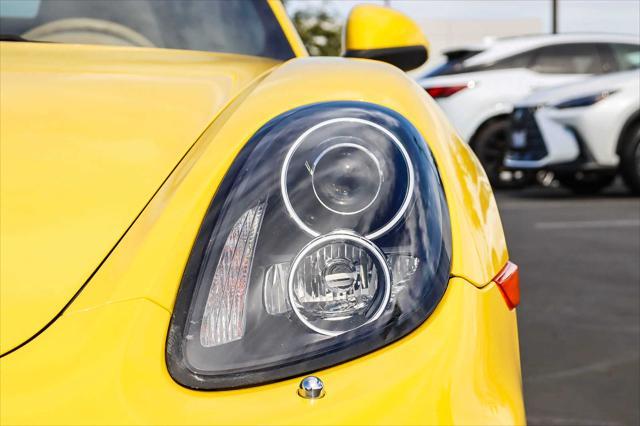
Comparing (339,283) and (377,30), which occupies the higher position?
(339,283)

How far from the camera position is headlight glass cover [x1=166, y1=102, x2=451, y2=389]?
4.29 ft

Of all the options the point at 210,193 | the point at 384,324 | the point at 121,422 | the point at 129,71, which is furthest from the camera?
the point at 129,71

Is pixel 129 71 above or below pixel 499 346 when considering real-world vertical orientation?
above

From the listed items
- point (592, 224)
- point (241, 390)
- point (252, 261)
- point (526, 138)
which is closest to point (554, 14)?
point (526, 138)

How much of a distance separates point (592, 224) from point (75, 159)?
753cm

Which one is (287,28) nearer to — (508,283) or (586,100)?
(508,283)

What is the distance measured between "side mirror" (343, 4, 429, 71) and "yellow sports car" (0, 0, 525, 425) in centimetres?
97

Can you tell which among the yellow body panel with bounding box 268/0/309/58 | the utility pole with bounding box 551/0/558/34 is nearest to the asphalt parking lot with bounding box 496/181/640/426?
the yellow body panel with bounding box 268/0/309/58

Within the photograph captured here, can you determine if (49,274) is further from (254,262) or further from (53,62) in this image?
(53,62)

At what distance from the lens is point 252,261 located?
1.39m

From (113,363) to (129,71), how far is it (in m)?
0.73

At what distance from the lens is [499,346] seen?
55.1 inches

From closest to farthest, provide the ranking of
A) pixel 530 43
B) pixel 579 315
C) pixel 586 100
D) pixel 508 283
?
pixel 508 283, pixel 579 315, pixel 586 100, pixel 530 43

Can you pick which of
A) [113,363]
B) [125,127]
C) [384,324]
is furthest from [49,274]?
[384,324]
